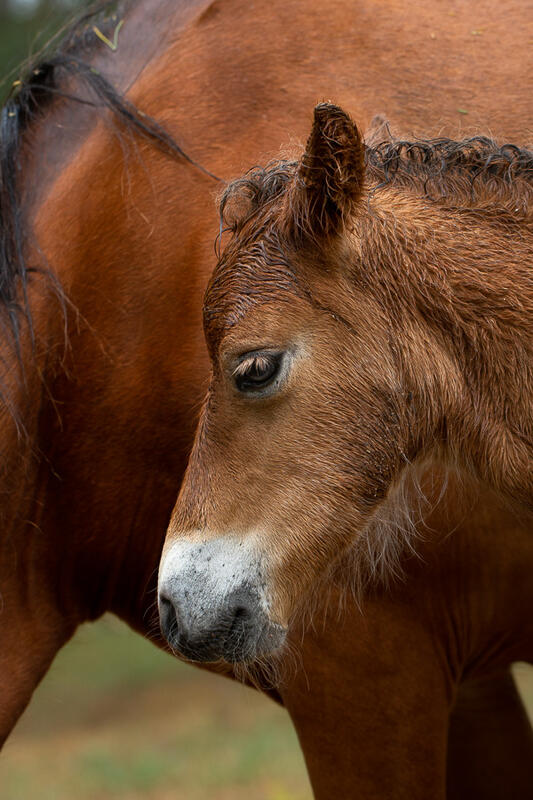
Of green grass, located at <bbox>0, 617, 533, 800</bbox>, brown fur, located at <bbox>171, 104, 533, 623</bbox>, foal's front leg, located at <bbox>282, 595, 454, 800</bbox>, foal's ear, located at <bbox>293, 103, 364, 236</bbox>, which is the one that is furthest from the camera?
green grass, located at <bbox>0, 617, 533, 800</bbox>

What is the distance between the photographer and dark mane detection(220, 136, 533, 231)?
8.71 feet

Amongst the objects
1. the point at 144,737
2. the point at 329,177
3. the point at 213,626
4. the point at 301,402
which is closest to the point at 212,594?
the point at 213,626

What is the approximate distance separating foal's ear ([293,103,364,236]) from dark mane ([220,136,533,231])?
15 cm

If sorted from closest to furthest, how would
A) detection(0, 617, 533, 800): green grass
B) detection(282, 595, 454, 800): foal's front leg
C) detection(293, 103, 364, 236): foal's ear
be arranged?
detection(293, 103, 364, 236): foal's ear
detection(282, 595, 454, 800): foal's front leg
detection(0, 617, 533, 800): green grass

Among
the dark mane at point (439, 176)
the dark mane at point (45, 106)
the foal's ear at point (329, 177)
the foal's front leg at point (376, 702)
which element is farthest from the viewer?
the dark mane at point (45, 106)

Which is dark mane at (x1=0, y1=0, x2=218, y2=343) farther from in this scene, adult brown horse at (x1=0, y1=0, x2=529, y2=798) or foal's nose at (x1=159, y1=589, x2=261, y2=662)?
foal's nose at (x1=159, y1=589, x2=261, y2=662)

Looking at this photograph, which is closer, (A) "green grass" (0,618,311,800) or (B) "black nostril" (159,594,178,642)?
(B) "black nostril" (159,594,178,642)

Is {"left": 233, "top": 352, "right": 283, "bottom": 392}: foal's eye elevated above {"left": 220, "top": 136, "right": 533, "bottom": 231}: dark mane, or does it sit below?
below

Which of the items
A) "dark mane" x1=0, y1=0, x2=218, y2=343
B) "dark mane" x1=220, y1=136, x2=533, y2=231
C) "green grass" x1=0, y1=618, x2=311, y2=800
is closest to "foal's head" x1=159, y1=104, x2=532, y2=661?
"dark mane" x1=220, y1=136, x2=533, y2=231

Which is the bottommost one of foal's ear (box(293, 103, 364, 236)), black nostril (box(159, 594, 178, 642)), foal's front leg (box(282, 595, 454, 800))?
foal's front leg (box(282, 595, 454, 800))

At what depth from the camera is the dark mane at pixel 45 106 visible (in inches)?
125

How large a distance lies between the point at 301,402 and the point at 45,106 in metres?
1.52

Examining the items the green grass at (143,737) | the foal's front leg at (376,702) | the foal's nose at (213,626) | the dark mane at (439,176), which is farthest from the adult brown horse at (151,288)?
the green grass at (143,737)

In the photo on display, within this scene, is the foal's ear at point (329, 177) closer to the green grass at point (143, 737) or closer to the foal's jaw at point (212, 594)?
the foal's jaw at point (212, 594)
